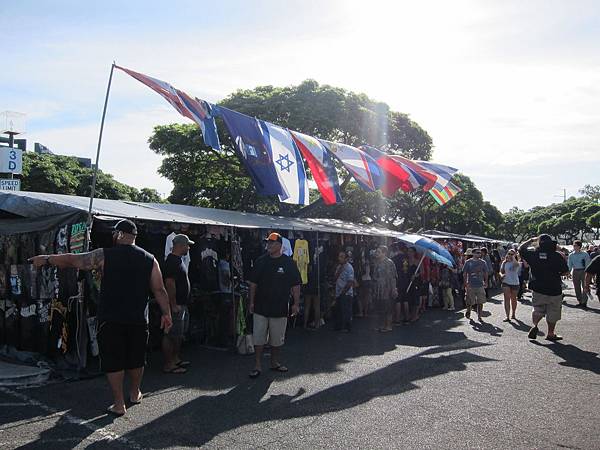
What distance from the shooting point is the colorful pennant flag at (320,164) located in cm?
1189

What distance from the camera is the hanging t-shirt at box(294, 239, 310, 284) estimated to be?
1119 centimetres

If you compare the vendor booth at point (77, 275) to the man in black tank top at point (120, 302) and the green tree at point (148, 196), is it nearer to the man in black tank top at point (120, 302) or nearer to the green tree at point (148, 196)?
the man in black tank top at point (120, 302)

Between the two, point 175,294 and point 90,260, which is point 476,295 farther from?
point 90,260

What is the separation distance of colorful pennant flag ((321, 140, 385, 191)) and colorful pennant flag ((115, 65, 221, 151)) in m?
3.87

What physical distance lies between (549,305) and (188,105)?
7.08 metres

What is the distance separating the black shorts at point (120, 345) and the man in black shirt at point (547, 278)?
22.5 feet

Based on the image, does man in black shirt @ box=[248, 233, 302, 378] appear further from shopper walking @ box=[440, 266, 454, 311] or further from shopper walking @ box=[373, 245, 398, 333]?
shopper walking @ box=[440, 266, 454, 311]

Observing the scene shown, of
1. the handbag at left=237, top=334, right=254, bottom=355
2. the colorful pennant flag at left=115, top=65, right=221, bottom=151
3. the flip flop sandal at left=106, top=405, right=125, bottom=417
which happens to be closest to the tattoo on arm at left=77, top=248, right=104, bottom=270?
the flip flop sandal at left=106, top=405, right=125, bottom=417

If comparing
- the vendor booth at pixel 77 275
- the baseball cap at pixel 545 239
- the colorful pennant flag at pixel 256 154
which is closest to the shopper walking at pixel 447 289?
the baseball cap at pixel 545 239

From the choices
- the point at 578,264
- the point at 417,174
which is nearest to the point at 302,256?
the point at 417,174

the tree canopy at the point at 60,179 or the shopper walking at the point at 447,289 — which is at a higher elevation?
the tree canopy at the point at 60,179

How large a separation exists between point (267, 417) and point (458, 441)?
1.80m

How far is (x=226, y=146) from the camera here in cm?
2295

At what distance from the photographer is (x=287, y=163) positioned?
436 inches
